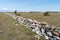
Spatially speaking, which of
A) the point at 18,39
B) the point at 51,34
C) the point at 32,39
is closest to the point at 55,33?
the point at 51,34

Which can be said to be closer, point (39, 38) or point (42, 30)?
point (39, 38)

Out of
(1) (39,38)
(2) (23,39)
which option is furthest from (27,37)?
(1) (39,38)

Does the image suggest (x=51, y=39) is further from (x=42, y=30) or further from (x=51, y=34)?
(x=42, y=30)

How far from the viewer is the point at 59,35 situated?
385 inches

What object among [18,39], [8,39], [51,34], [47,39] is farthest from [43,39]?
[8,39]

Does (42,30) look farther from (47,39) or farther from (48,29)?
(47,39)

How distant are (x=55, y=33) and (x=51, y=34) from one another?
0.93 ft

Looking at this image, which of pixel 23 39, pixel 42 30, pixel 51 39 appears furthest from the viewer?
pixel 42 30

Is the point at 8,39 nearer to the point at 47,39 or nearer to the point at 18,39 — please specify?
the point at 18,39

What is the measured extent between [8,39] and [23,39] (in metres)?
1.20

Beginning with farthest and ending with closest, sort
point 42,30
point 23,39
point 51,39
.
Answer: point 42,30
point 23,39
point 51,39

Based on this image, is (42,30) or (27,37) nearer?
(27,37)

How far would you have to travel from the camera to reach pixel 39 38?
9.27 meters

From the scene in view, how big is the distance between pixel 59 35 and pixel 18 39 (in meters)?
2.66
